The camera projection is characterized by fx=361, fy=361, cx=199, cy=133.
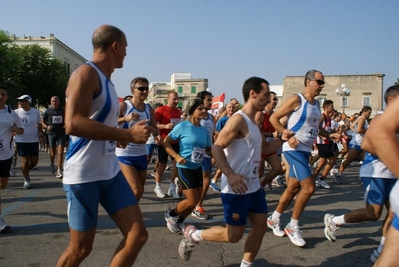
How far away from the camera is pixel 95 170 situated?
2.67 meters

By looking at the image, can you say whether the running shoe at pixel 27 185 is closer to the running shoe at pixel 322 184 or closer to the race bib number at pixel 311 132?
the race bib number at pixel 311 132

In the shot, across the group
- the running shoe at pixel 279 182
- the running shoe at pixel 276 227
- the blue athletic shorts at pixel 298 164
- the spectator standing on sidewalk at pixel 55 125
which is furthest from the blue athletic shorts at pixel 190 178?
the spectator standing on sidewalk at pixel 55 125

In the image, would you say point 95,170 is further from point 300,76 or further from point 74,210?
point 300,76

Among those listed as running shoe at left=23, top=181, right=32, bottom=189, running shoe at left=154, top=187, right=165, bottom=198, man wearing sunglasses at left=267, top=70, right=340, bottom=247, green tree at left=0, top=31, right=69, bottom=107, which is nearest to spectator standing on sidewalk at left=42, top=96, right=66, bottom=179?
running shoe at left=23, top=181, right=32, bottom=189

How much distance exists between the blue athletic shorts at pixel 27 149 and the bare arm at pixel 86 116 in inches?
262

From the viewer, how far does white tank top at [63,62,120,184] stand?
2.63 m

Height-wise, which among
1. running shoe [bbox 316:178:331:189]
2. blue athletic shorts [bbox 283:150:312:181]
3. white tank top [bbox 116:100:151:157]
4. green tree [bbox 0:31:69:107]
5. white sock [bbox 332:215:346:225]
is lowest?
running shoe [bbox 316:178:331:189]

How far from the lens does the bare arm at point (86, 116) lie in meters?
2.40

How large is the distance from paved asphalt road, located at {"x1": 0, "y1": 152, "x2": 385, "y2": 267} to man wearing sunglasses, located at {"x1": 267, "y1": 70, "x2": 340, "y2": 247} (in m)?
0.35

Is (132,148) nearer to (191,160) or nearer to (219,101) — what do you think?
(191,160)

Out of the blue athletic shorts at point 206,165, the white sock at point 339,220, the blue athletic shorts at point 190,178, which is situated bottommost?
the white sock at point 339,220

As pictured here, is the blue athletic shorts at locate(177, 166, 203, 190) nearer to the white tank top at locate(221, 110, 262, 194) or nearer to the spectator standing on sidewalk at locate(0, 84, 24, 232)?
the white tank top at locate(221, 110, 262, 194)

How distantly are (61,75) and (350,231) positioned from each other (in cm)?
5110

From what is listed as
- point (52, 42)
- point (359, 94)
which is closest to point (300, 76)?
point (359, 94)
